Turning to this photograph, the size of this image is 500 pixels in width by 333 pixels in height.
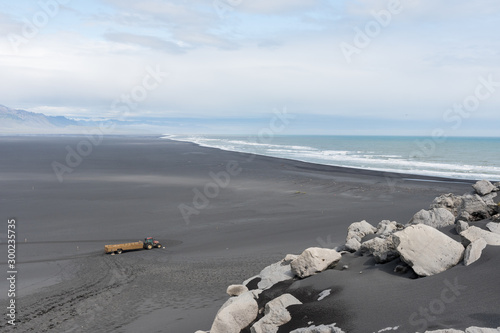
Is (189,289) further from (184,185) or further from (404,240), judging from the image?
(184,185)

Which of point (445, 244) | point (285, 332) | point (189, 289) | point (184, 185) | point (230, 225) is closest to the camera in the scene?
point (285, 332)

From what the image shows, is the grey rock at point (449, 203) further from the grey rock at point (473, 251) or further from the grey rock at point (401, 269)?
the grey rock at point (401, 269)

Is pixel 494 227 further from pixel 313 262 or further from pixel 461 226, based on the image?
pixel 313 262

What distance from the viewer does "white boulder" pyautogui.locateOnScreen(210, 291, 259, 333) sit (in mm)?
10469

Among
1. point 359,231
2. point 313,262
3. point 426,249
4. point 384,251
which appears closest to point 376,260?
point 384,251

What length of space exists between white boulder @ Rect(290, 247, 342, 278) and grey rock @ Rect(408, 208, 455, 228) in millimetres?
4035

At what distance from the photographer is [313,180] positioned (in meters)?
51.5

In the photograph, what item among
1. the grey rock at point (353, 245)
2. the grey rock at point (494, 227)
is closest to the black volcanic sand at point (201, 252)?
the grey rock at point (353, 245)

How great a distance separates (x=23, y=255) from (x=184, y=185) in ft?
83.7

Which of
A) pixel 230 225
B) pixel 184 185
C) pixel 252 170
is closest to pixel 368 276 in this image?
pixel 230 225

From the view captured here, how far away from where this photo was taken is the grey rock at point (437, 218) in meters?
14.0

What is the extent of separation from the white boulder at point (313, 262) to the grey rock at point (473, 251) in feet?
12.1

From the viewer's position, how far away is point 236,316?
420 inches

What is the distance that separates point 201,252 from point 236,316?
43.4ft
